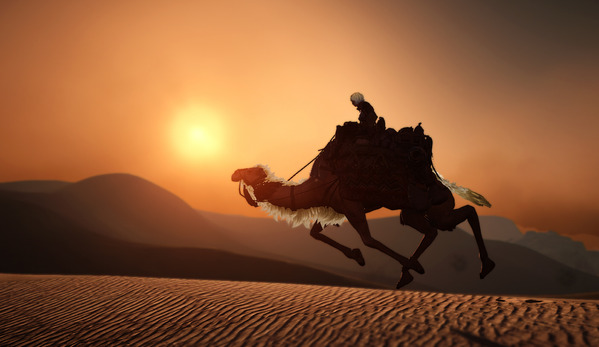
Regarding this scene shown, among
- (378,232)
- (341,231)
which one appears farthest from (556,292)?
(341,231)

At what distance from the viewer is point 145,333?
693cm

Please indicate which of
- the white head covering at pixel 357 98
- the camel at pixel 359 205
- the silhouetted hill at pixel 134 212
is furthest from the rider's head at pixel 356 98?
the silhouetted hill at pixel 134 212

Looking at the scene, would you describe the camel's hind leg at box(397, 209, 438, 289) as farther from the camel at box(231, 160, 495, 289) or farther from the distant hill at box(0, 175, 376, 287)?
the distant hill at box(0, 175, 376, 287)

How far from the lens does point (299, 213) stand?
8961 mm

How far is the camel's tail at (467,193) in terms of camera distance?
8836 millimetres

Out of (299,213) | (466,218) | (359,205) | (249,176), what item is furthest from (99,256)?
(466,218)

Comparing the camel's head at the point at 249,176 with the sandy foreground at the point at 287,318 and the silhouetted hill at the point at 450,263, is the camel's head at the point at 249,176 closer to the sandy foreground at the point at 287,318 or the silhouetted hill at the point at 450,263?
the sandy foreground at the point at 287,318

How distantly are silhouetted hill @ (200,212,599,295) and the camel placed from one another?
59.3m

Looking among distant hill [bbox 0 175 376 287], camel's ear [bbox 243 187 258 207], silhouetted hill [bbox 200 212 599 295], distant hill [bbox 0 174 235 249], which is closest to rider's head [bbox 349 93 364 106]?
camel's ear [bbox 243 187 258 207]

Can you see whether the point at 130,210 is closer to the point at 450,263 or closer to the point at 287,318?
the point at 450,263

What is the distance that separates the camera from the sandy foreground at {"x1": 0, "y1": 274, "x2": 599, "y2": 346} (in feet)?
19.7

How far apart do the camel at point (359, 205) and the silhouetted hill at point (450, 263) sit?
59.3 meters

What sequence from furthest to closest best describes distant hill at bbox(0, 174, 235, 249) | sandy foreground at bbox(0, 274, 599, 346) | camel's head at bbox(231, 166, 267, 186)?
distant hill at bbox(0, 174, 235, 249), camel's head at bbox(231, 166, 267, 186), sandy foreground at bbox(0, 274, 599, 346)

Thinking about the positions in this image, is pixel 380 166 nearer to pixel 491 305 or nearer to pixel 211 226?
pixel 491 305
